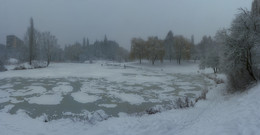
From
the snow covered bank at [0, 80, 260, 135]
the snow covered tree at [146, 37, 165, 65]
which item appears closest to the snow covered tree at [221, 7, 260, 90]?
the snow covered bank at [0, 80, 260, 135]

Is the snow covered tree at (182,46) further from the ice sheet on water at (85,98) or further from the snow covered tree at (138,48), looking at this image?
the ice sheet on water at (85,98)

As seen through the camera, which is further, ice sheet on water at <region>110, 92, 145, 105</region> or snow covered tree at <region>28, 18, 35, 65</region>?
snow covered tree at <region>28, 18, 35, 65</region>

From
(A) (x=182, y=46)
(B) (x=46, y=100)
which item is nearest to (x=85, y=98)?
(B) (x=46, y=100)

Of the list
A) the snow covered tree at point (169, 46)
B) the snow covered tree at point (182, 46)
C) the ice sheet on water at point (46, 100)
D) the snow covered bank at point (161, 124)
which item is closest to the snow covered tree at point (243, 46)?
the snow covered bank at point (161, 124)

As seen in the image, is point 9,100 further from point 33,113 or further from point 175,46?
point 175,46

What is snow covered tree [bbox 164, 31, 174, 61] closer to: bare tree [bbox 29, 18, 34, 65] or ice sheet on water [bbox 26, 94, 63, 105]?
bare tree [bbox 29, 18, 34, 65]

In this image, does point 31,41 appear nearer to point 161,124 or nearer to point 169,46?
point 161,124

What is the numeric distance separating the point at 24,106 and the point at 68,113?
3.05 metres

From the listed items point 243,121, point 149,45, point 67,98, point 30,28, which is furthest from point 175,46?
point 243,121

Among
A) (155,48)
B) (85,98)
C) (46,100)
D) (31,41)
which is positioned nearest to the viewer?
(46,100)

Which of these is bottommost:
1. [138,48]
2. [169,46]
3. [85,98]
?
Result: [85,98]

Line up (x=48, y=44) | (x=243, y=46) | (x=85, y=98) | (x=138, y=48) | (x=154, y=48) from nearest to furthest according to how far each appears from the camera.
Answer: (x=243, y=46), (x=85, y=98), (x=48, y=44), (x=154, y=48), (x=138, y=48)

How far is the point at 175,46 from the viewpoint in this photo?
178 feet

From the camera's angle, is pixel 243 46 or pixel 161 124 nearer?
pixel 161 124
